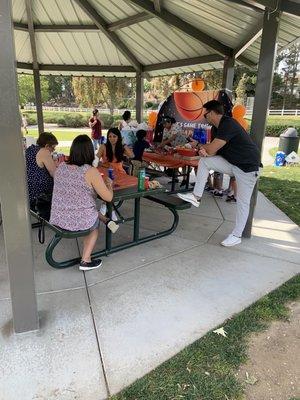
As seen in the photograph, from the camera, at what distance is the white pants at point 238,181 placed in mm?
3982

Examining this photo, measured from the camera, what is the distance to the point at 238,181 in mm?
4035

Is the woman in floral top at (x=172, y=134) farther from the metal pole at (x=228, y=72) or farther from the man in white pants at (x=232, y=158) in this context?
the man in white pants at (x=232, y=158)

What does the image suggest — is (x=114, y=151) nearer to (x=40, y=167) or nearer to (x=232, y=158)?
(x=40, y=167)

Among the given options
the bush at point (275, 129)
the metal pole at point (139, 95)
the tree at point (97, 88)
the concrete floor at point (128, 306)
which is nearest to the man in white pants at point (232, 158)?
the concrete floor at point (128, 306)

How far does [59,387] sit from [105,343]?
0.45 meters

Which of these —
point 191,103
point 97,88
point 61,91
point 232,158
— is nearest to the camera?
point 232,158

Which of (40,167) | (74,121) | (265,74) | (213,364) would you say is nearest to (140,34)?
(265,74)

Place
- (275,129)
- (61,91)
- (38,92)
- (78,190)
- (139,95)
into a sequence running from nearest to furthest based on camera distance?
(78,190)
(139,95)
(38,92)
(275,129)
(61,91)

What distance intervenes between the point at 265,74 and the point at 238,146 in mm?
903

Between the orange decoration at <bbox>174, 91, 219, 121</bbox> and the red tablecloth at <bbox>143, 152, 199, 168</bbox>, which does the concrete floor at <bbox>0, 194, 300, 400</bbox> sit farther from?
the orange decoration at <bbox>174, 91, 219, 121</bbox>

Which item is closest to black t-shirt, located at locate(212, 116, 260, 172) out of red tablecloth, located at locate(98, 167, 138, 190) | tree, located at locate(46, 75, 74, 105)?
red tablecloth, located at locate(98, 167, 138, 190)

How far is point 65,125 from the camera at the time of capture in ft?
97.8

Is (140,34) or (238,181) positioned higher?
(140,34)

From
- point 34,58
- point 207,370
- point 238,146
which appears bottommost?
point 207,370
